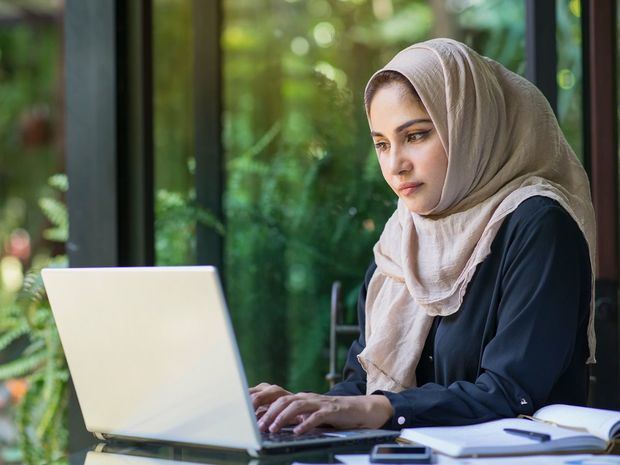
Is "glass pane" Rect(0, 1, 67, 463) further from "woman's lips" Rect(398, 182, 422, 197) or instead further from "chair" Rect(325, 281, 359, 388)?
"woman's lips" Rect(398, 182, 422, 197)

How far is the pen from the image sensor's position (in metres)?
1.31

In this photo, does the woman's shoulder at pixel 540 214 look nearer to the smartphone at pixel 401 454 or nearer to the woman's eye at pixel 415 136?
the woman's eye at pixel 415 136

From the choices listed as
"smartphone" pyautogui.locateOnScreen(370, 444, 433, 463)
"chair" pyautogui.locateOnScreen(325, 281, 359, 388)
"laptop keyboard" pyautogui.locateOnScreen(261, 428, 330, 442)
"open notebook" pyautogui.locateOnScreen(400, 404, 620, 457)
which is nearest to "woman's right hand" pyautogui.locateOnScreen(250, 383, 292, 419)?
"laptop keyboard" pyautogui.locateOnScreen(261, 428, 330, 442)

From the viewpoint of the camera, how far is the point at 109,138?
2.77 m

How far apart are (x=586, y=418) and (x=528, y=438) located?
13 centimetres

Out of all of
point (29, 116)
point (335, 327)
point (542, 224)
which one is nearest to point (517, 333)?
point (542, 224)

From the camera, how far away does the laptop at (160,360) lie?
130 cm

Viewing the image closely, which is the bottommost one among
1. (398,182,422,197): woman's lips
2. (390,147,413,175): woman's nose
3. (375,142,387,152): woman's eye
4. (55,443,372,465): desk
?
(55,443,372,465): desk

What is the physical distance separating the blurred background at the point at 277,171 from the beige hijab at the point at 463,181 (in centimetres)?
90

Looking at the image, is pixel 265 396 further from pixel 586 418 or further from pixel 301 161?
pixel 301 161

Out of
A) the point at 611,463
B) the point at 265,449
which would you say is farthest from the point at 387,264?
the point at 611,463

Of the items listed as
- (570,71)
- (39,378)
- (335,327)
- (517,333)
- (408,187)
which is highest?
(570,71)

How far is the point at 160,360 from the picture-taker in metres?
1.40

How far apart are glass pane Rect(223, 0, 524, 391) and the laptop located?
59.1 inches
